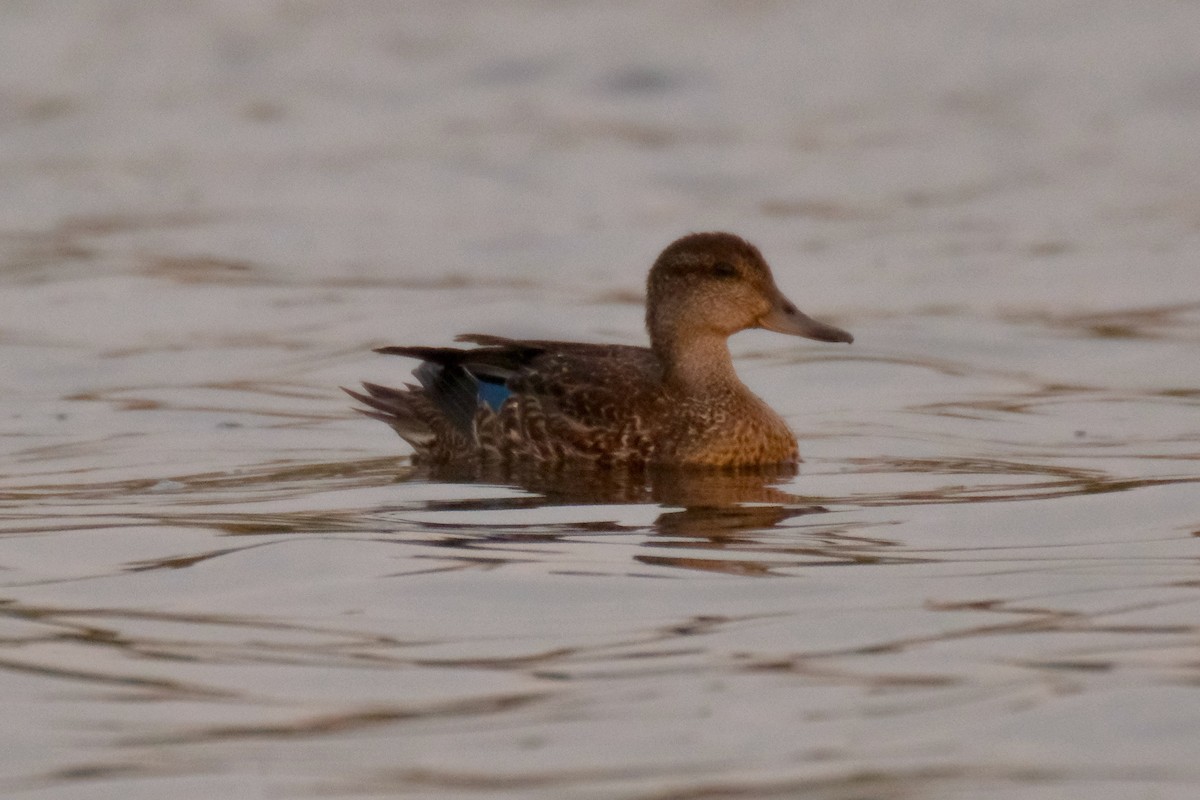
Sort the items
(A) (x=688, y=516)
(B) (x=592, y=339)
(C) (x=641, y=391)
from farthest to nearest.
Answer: (B) (x=592, y=339), (C) (x=641, y=391), (A) (x=688, y=516)

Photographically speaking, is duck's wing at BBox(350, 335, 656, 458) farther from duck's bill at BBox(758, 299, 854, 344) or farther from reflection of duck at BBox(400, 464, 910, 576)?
duck's bill at BBox(758, 299, 854, 344)

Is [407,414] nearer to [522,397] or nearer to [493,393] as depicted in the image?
[493,393]

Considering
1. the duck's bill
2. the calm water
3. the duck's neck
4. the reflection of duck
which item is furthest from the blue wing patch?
the duck's bill

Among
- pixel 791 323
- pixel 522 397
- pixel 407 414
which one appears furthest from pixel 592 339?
pixel 522 397

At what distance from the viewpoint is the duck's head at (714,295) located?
10258 mm

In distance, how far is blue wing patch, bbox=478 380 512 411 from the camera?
10.1 meters

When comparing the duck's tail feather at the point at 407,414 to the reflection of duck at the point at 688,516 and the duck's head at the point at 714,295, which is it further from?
the duck's head at the point at 714,295

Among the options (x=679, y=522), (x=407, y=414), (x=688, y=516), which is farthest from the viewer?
(x=407, y=414)

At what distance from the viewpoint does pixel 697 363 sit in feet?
33.7

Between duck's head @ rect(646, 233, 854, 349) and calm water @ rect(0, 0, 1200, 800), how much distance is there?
675 mm

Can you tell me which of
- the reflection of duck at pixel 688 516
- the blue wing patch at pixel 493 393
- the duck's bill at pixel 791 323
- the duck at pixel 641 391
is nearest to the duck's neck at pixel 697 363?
the duck at pixel 641 391

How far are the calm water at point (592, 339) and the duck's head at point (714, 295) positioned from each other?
67 cm

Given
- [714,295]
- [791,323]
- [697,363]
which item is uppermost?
[714,295]

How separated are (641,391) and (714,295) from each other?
605 millimetres
